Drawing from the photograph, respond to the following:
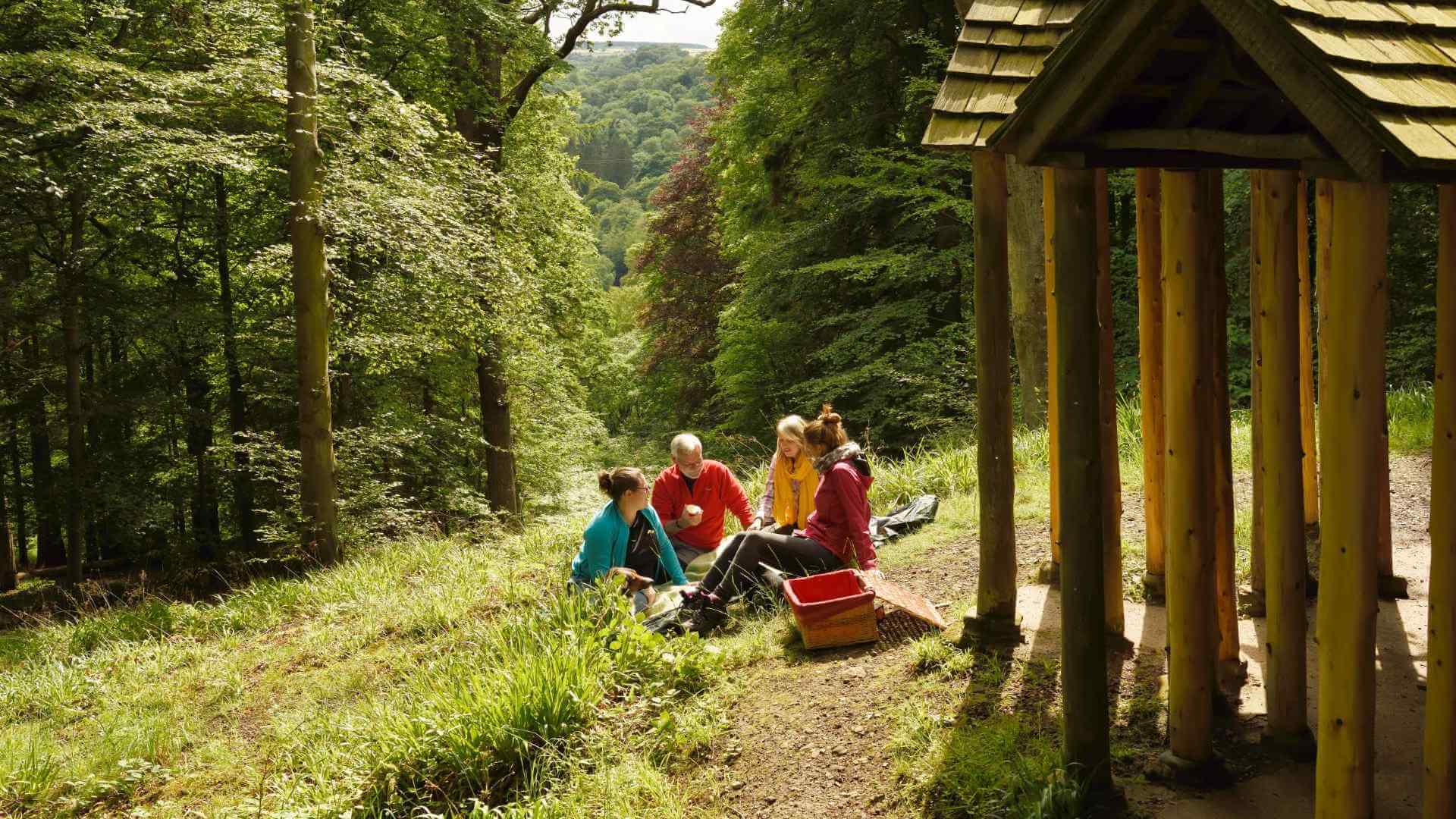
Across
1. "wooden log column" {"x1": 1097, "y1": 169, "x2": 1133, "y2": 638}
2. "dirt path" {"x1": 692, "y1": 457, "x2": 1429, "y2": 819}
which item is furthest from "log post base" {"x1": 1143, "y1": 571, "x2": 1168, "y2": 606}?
"wooden log column" {"x1": 1097, "y1": 169, "x2": 1133, "y2": 638}

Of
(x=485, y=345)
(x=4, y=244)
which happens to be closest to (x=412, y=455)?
(x=485, y=345)

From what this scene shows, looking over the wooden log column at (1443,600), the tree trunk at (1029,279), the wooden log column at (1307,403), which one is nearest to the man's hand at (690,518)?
the wooden log column at (1307,403)

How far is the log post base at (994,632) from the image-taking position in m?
5.26

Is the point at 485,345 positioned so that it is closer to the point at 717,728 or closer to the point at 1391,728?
the point at 717,728

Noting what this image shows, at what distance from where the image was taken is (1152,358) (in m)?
5.38

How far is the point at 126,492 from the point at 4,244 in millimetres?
3576

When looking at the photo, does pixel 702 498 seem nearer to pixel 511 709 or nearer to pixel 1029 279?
pixel 511 709

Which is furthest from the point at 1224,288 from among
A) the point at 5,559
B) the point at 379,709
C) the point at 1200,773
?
the point at 5,559

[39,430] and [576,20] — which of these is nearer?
[39,430]

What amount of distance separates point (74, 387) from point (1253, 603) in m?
14.2

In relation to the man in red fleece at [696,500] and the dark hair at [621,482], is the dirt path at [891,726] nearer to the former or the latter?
the dark hair at [621,482]

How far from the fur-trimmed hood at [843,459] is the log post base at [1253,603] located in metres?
2.30

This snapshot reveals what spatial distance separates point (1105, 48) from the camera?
335 centimetres

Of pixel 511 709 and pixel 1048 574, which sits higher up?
pixel 1048 574
